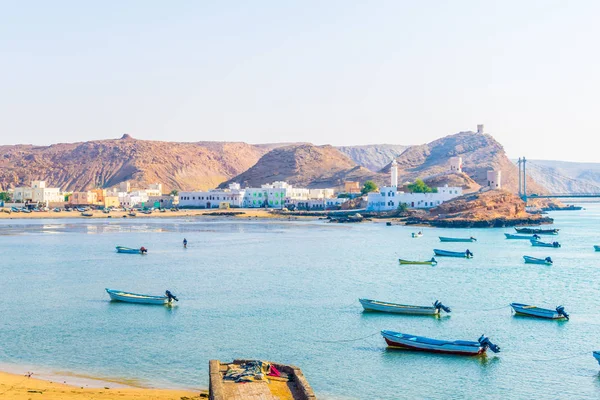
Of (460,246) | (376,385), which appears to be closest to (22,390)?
(376,385)

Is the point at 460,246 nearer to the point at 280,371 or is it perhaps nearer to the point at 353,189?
the point at 280,371

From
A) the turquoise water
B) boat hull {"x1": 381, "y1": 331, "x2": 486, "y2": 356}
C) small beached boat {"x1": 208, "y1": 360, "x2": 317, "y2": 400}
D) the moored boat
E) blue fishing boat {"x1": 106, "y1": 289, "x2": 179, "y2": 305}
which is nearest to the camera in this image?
small beached boat {"x1": 208, "y1": 360, "x2": 317, "y2": 400}

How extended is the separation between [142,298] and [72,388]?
14974 mm

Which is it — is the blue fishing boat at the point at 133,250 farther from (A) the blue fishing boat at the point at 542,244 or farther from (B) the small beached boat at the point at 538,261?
(A) the blue fishing boat at the point at 542,244

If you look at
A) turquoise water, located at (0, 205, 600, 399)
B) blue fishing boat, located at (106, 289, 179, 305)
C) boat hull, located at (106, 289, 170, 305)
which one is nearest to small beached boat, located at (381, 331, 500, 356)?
turquoise water, located at (0, 205, 600, 399)

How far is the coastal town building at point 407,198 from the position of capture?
423 ft

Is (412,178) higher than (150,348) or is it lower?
higher

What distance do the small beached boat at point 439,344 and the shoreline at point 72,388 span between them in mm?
8259

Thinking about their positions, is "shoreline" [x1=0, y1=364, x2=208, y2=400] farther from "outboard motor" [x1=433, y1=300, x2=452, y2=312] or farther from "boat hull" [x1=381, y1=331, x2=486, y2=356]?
"outboard motor" [x1=433, y1=300, x2=452, y2=312]

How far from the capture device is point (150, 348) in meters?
28.0

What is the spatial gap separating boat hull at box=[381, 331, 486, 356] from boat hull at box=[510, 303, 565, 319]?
325 inches

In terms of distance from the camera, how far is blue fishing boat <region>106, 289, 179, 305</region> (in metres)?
37.0

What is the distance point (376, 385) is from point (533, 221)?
3751 inches

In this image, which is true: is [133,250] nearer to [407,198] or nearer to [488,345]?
[488,345]
